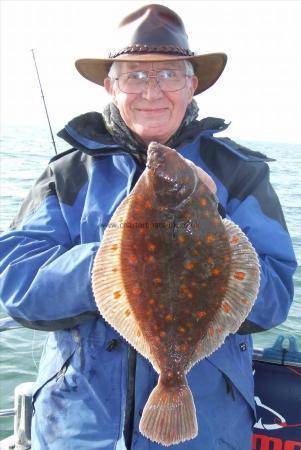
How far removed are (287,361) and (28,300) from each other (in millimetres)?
2064

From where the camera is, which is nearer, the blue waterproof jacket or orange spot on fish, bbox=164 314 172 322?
orange spot on fish, bbox=164 314 172 322

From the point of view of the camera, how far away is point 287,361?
3664 mm

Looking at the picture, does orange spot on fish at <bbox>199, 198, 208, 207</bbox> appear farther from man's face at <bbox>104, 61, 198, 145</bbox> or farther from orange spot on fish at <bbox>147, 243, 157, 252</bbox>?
man's face at <bbox>104, 61, 198, 145</bbox>

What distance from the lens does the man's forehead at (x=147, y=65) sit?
296 cm

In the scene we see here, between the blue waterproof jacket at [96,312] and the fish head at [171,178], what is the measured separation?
16.6 inches

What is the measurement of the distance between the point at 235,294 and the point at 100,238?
33.1 inches

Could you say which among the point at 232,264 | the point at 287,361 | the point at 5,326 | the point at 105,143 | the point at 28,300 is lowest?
the point at 287,361

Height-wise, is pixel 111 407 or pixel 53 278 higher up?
pixel 53 278

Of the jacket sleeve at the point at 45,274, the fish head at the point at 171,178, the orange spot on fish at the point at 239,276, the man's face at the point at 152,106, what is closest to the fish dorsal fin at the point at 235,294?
the orange spot on fish at the point at 239,276

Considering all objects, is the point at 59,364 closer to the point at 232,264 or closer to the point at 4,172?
the point at 232,264

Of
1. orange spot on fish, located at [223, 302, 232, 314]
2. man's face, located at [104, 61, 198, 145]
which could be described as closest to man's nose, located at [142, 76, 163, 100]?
man's face, located at [104, 61, 198, 145]

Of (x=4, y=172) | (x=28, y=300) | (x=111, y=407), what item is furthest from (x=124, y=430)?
(x=4, y=172)

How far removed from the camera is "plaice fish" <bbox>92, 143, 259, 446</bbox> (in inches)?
92.7

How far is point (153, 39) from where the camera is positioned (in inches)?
114
